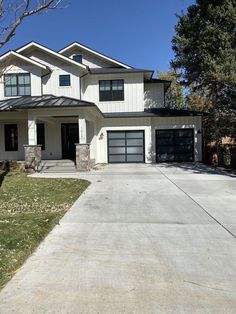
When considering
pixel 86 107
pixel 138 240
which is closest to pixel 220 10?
pixel 86 107

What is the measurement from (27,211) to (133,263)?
446cm

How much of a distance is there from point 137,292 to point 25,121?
21433 mm

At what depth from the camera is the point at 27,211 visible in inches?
364

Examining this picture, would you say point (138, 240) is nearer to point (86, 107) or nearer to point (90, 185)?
point (90, 185)

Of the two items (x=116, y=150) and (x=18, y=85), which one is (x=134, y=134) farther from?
(x=18, y=85)

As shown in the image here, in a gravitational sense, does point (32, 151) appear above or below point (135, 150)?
above

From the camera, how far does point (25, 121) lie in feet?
80.8

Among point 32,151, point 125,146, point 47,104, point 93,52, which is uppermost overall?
point 93,52

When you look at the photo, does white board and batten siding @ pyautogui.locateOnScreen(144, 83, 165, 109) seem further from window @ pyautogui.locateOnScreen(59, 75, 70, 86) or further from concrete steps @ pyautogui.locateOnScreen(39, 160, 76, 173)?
concrete steps @ pyautogui.locateOnScreen(39, 160, 76, 173)

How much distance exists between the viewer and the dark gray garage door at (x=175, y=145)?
2591 centimetres

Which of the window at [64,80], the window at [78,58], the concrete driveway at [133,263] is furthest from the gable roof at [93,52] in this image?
the concrete driveway at [133,263]

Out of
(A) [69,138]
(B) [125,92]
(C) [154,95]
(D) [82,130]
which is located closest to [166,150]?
(C) [154,95]

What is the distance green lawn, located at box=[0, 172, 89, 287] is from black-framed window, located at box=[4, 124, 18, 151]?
9123mm

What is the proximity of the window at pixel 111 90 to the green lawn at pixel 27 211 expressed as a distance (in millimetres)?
11948
